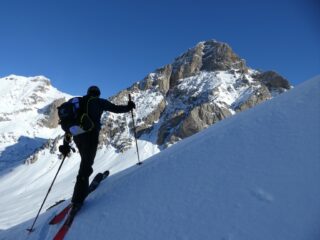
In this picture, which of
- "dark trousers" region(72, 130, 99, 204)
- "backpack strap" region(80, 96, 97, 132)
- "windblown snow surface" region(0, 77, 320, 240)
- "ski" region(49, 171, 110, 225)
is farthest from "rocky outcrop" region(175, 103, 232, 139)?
"backpack strap" region(80, 96, 97, 132)

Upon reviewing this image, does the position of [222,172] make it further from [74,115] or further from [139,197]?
[74,115]

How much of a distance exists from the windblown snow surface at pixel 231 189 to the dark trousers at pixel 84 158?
1.06 ft

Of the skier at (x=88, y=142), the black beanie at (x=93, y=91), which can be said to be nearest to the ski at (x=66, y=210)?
the skier at (x=88, y=142)

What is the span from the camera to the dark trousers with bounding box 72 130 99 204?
8.38 meters

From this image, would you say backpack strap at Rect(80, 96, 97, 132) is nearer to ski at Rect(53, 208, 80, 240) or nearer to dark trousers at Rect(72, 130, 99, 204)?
dark trousers at Rect(72, 130, 99, 204)

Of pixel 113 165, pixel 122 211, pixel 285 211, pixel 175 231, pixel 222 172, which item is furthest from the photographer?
pixel 113 165

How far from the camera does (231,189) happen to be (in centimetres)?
609

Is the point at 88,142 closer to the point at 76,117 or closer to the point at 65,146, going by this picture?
the point at 76,117

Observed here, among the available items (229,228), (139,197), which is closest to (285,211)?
(229,228)

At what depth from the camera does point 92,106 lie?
332 inches

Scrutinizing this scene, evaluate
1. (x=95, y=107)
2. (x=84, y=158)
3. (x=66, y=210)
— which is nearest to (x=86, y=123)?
(x=95, y=107)

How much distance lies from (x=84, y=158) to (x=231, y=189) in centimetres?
370

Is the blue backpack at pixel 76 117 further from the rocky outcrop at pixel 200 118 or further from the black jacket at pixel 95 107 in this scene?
the rocky outcrop at pixel 200 118

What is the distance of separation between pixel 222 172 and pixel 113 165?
7256 inches
